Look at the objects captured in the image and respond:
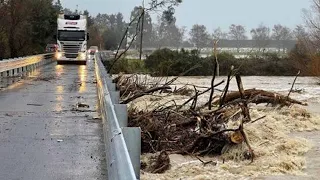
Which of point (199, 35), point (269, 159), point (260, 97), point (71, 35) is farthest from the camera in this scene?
point (199, 35)

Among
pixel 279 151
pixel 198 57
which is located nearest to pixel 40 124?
pixel 279 151

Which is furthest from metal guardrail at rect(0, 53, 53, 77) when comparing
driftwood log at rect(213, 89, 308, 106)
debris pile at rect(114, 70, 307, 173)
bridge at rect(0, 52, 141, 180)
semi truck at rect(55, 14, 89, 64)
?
debris pile at rect(114, 70, 307, 173)

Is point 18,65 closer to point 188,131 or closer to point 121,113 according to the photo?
point 188,131

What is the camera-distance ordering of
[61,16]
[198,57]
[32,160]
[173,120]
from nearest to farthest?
[32,160], [173,120], [61,16], [198,57]

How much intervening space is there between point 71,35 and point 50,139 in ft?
103

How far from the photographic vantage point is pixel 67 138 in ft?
29.5

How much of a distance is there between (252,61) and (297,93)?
3676 centimetres

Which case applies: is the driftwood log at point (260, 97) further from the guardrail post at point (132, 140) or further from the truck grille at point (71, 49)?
the truck grille at point (71, 49)

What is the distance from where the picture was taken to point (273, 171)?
10797mm

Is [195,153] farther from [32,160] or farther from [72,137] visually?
[32,160]

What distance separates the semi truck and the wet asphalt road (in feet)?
78.2

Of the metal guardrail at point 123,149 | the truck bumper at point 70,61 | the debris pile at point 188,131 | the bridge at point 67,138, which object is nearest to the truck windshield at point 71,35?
the truck bumper at point 70,61

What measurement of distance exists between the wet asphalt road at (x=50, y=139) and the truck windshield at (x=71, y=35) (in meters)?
24.0

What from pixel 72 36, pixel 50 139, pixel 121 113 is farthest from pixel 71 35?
pixel 121 113
